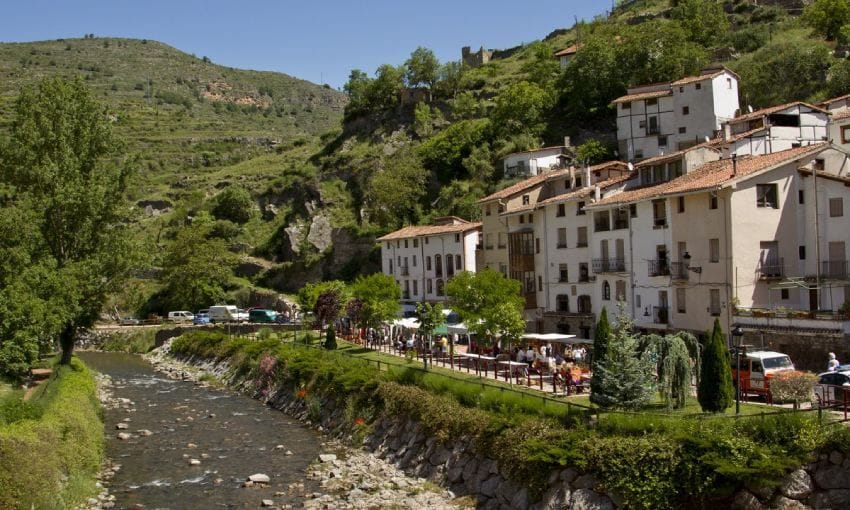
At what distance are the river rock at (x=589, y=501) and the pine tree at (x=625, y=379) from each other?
421 cm

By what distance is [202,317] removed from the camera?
86.4m

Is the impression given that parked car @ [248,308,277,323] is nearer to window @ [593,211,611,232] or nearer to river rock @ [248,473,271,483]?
window @ [593,211,611,232]

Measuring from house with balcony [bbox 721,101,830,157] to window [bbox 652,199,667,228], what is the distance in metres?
10.9

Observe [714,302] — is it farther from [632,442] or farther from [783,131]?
[783,131]

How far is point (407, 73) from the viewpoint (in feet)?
394

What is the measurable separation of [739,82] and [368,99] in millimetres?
59448

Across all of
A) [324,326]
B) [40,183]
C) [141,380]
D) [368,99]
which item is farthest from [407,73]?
[40,183]

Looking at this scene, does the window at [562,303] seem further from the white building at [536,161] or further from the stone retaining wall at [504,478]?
the white building at [536,161]

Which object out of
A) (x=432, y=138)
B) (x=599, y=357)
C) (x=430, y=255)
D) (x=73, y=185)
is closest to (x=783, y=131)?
(x=430, y=255)

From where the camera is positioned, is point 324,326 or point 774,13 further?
point 774,13

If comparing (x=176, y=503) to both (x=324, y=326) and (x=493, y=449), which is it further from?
(x=324, y=326)

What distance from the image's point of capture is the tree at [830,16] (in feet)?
306

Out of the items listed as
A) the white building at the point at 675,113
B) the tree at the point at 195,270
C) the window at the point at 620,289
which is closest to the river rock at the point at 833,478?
the window at the point at 620,289

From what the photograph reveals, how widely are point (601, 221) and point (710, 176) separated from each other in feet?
28.1
